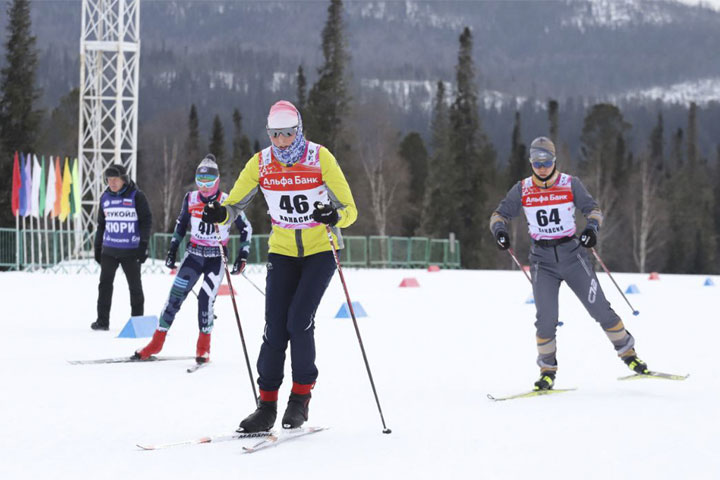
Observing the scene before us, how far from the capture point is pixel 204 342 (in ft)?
23.7

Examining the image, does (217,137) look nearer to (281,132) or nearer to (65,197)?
(65,197)

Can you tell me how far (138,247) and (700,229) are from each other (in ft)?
197

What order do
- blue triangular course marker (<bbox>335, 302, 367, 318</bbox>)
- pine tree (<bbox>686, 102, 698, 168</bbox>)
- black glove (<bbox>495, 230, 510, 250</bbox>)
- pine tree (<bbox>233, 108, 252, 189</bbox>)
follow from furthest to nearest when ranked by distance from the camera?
pine tree (<bbox>686, 102, 698, 168</bbox>)
pine tree (<bbox>233, 108, 252, 189</bbox>)
blue triangular course marker (<bbox>335, 302, 367, 318</bbox>)
black glove (<bbox>495, 230, 510, 250</bbox>)

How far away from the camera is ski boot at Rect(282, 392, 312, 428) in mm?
4543

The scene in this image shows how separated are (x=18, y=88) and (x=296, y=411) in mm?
34860

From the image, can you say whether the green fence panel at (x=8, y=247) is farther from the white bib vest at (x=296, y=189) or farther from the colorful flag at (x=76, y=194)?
the white bib vest at (x=296, y=189)

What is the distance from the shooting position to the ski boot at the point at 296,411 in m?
4.54

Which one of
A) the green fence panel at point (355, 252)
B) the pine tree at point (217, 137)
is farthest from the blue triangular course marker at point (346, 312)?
the pine tree at point (217, 137)

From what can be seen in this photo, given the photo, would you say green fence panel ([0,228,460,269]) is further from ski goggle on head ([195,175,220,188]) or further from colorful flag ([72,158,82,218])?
ski goggle on head ([195,175,220,188])

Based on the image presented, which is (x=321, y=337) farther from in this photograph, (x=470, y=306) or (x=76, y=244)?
(x=76, y=244)

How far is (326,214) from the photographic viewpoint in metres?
4.49

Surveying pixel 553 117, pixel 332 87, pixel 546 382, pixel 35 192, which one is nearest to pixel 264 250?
pixel 35 192

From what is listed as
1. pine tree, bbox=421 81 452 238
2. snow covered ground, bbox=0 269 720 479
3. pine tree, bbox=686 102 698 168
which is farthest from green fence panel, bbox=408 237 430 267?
pine tree, bbox=686 102 698 168

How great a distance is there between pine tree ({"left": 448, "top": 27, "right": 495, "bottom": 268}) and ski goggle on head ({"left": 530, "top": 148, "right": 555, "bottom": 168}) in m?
42.9
